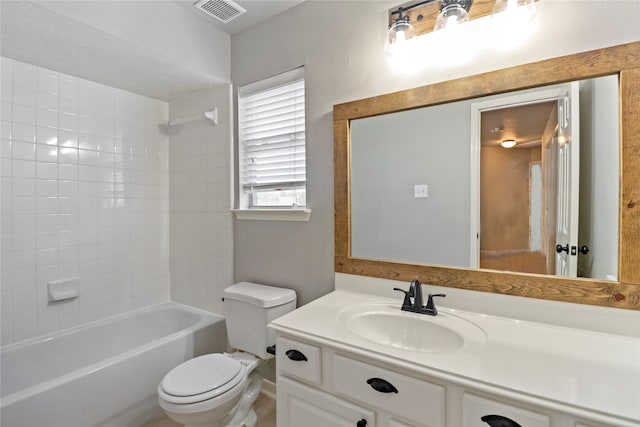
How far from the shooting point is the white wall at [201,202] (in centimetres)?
225

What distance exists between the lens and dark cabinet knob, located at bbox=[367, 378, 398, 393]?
3.14 ft

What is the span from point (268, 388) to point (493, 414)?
160cm

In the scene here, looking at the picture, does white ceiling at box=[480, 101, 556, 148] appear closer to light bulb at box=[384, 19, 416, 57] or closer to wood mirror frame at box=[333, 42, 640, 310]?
wood mirror frame at box=[333, 42, 640, 310]

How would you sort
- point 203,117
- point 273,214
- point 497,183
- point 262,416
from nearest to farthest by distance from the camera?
point 497,183 → point 262,416 → point 273,214 → point 203,117

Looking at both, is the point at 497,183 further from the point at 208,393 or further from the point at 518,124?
the point at 208,393

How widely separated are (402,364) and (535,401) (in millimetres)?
330

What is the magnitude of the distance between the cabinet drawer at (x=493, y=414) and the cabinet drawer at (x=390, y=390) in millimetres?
67

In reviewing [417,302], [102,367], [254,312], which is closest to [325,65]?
[417,302]

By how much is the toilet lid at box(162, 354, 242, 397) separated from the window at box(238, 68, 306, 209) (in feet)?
3.18

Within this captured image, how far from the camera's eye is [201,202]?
2408 millimetres

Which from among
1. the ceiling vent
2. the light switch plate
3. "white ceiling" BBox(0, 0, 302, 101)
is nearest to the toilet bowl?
the light switch plate

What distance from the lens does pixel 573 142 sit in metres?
1.13

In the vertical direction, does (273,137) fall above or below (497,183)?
above

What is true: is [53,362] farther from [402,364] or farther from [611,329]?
[611,329]
